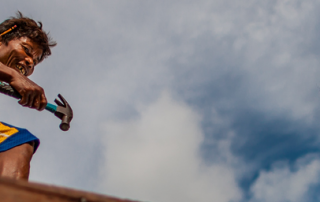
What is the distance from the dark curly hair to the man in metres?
0.01

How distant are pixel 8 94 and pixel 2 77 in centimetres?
44

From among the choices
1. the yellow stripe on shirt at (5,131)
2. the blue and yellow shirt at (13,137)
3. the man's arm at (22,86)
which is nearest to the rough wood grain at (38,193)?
the man's arm at (22,86)

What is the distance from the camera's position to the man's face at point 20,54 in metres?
4.36

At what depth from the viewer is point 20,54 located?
4.45m

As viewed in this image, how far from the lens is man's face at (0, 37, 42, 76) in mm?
4355

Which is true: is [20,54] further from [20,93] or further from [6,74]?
A: [20,93]

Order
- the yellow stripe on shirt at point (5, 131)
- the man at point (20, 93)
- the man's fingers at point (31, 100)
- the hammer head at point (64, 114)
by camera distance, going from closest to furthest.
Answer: the man at point (20, 93), the man's fingers at point (31, 100), the yellow stripe on shirt at point (5, 131), the hammer head at point (64, 114)

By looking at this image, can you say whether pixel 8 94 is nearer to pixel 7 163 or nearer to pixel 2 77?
pixel 2 77

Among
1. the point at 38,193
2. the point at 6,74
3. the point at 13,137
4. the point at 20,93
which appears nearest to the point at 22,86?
the point at 20,93

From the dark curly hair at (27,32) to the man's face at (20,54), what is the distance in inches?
3.8

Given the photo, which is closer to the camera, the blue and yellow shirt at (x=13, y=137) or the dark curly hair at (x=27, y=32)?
the blue and yellow shirt at (x=13, y=137)

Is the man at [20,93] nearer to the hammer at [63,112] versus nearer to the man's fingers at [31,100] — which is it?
the man's fingers at [31,100]

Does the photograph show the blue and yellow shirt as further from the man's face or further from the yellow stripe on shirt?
the man's face

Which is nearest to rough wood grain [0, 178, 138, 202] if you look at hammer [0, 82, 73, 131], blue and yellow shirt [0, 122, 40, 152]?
blue and yellow shirt [0, 122, 40, 152]
